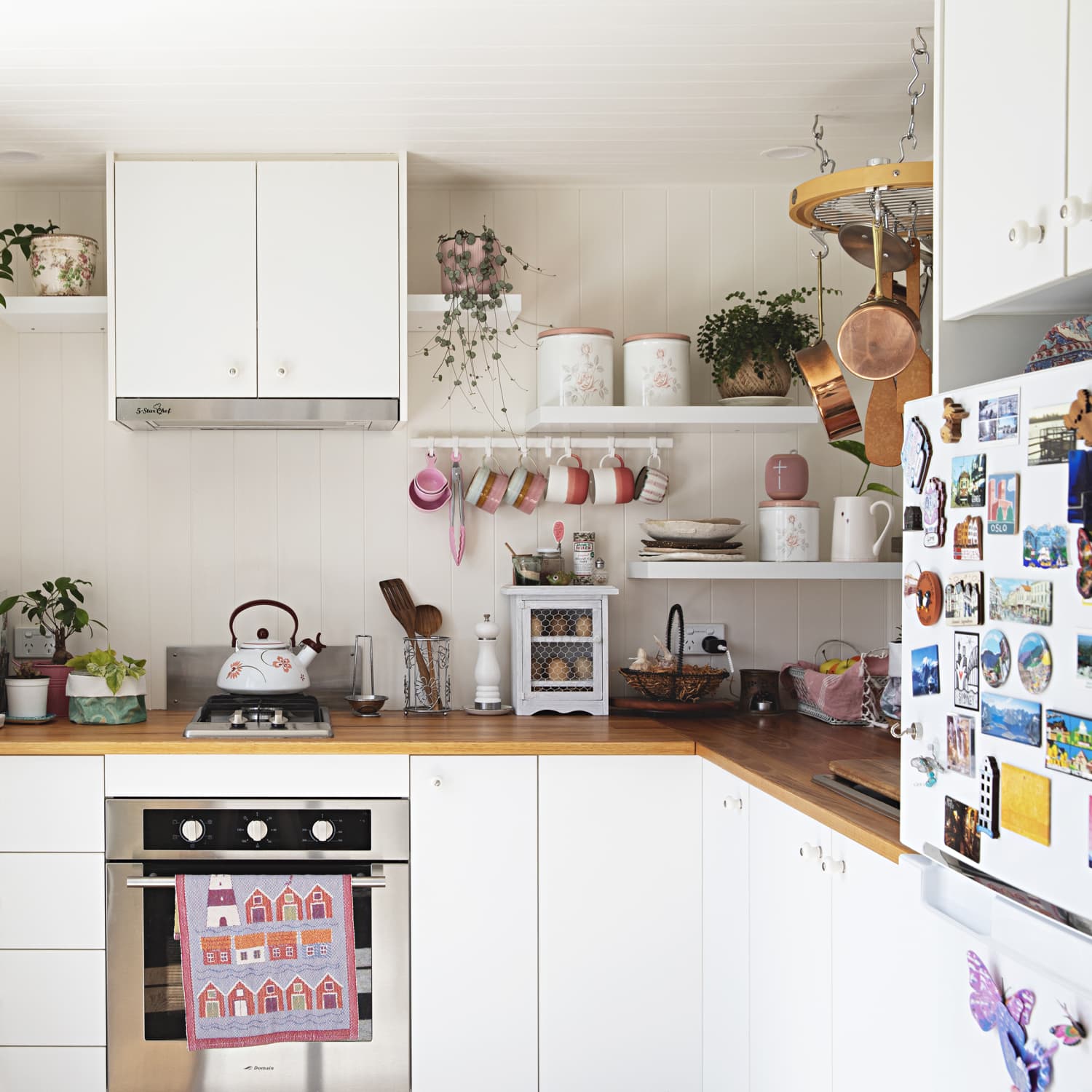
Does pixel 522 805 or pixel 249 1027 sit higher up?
pixel 522 805

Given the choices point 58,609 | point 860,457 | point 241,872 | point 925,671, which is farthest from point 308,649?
point 925,671

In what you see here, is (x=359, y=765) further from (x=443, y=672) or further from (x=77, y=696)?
(x=77, y=696)

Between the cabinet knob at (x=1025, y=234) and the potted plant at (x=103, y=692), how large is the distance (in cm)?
232

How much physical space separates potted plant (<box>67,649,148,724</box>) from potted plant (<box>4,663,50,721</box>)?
0.07 metres

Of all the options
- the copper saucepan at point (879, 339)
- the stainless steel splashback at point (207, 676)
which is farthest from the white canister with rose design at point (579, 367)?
the copper saucepan at point (879, 339)

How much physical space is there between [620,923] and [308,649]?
3.58ft

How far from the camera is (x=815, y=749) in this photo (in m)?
2.55

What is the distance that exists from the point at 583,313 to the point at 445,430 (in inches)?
20.7

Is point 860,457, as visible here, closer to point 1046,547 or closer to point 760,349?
point 760,349

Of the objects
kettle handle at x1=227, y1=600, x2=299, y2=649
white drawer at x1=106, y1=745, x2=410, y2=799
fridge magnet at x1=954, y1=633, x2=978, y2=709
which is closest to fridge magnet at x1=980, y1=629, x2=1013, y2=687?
fridge magnet at x1=954, y1=633, x2=978, y2=709

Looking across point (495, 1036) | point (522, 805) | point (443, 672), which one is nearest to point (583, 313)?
point (443, 672)

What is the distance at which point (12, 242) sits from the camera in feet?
9.96

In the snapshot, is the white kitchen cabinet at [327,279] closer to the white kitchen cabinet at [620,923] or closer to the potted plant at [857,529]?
the white kitchen cabinet at [620,923]

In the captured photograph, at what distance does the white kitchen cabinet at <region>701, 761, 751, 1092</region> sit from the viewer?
2.34m
